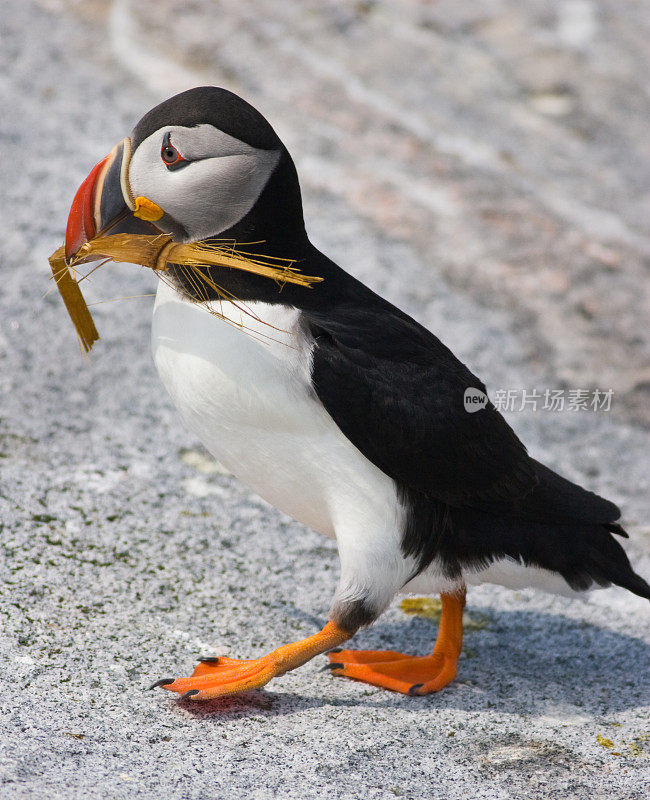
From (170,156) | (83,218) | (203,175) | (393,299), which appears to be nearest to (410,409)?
(203,175)

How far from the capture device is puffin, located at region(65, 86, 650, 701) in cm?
279

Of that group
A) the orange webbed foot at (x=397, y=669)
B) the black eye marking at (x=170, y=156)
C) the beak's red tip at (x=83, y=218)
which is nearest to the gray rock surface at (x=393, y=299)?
the orange webbed foot at (x=397, y=669)

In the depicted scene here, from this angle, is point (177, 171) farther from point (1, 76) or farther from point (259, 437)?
point (1, 76)

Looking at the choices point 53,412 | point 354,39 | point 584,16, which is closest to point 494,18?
point 584,16

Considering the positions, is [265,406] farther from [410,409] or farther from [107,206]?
[107,206]

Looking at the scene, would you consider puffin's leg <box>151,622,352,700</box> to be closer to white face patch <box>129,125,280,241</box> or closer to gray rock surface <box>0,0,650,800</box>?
gray rock surface <box>0,0,650,800</box>

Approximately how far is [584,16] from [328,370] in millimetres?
5787

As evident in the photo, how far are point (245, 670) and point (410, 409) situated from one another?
0.96 metres

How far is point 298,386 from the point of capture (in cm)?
279

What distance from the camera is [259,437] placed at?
290cm

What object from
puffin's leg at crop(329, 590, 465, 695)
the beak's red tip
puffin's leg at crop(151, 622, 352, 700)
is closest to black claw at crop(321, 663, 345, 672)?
puffin's leg at crop(329, 590, 465, 695)

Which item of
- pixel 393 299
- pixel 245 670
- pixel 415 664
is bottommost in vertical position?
pixel 415 664

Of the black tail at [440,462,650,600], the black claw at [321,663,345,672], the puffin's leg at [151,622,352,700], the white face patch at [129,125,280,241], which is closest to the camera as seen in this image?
the white face patch at [129,125,280,241]

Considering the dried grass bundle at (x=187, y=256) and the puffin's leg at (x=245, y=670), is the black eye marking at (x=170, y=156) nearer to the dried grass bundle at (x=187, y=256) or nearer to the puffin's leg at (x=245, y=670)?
the dried grass bundle at (x=187, y=256)
